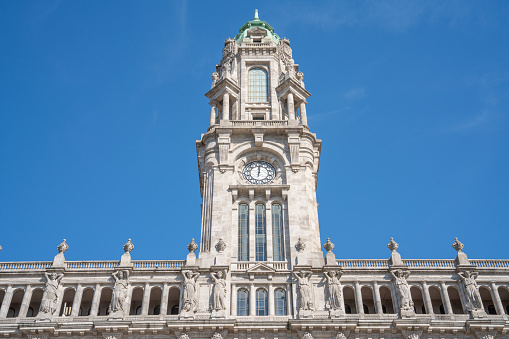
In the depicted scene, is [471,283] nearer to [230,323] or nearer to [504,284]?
[504,284]

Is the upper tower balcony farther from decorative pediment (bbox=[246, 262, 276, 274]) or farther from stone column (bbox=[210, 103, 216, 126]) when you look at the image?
decorative pediment (bbox=[246, 262, 276, 274])

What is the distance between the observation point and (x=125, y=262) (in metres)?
49.3

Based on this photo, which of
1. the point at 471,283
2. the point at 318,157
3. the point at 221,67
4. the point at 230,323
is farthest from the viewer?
the point at 221,67

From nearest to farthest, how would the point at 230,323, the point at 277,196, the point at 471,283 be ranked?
the point at 230,323
the point at 471,283
the point at 277,196

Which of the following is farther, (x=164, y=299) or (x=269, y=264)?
(x=269, y=264)

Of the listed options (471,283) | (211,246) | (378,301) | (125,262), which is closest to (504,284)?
(471,283)

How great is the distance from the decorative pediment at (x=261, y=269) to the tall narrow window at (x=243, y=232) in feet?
7.60

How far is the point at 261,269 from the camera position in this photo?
4947cm

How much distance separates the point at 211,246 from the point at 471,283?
818 inches

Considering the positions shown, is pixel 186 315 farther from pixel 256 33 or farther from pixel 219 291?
Answer: pixel 256 33

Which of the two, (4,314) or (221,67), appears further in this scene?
(221,67)

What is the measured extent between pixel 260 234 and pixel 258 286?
19.2 feet

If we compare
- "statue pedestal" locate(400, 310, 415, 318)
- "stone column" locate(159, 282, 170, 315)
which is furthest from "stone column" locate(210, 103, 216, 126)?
"statue pedestal" locate(400, 310, 415, 318)

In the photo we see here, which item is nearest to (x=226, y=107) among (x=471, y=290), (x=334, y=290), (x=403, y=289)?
(x=334, y=290)
